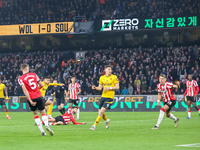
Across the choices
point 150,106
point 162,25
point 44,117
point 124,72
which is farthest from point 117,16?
point 44,117

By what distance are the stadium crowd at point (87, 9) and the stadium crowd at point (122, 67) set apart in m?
3.70

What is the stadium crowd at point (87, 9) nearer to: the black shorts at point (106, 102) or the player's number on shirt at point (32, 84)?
the black shorts at point (106, 102)

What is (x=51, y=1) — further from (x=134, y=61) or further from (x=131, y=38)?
(x=134, y=61)

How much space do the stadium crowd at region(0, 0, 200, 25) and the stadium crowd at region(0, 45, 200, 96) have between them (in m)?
3.70

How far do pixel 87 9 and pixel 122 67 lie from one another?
9907 millimetres

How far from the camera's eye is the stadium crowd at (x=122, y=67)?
29.8m

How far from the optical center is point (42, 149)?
25.9ft

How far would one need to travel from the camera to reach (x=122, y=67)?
3338 centimetres

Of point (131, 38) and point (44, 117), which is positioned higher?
point (131, 38)

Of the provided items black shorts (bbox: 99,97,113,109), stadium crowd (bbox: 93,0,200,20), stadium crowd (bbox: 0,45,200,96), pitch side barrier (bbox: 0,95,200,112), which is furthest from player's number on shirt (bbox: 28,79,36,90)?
stadium crowd (bbox: 93,0,200,20)

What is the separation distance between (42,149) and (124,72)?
2434 cm

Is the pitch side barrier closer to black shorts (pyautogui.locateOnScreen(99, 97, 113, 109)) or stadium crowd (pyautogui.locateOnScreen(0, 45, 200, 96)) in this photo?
stadium crowd (pyautogui.locateOnScreen(0, 45, 200, 96))

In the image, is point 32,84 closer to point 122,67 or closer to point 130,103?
point 130,103

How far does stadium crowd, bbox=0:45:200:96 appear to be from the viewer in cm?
2980
